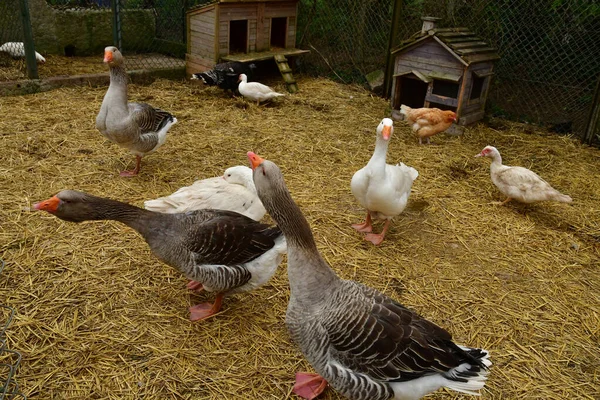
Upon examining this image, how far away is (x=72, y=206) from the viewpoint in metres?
3.12

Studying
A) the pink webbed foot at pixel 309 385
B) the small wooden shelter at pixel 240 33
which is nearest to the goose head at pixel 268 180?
the pink webbed foot at pixel 309 385

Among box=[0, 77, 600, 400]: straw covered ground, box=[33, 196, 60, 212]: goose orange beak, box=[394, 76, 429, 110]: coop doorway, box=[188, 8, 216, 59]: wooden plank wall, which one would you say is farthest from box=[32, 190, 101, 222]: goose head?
box=[188, 8, 216, 59]: wooden plank wall

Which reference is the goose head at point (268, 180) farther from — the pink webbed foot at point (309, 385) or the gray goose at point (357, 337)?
the pink webbed foot at point (309, 385)

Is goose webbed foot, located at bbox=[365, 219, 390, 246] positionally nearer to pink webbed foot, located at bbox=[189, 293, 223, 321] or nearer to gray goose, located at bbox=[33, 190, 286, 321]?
gray goose, located at bbox=[33, 190, 286, 321]

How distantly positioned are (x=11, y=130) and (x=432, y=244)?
5.85m

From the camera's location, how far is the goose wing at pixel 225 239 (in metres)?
3.40

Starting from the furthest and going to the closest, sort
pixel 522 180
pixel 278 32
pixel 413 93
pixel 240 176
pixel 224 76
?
pixel 278 32 < pixel 413 93 < pixel 224 76 < pixel 522 180 < pixel 240 176

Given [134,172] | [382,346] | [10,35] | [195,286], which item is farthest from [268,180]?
[10,35]

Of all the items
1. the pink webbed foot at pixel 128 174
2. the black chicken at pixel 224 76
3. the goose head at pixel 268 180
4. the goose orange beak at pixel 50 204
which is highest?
the goose head at pixel 268 180

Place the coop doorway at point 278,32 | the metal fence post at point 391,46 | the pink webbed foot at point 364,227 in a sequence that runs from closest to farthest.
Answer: the pink webbed foot at point 364,227, the metal fence post at point 391,46, the coop doorway at point 278,32

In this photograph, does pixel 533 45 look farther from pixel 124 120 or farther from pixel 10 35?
pixel 10 35

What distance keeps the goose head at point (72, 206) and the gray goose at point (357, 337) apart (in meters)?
1.30

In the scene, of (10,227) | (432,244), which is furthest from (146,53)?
(432,244)

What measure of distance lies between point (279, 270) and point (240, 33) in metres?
7.50
